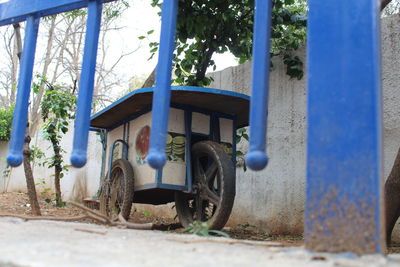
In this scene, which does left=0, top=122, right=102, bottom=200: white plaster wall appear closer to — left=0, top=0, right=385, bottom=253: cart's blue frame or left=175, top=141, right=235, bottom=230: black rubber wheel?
left=175, top=141, right=235, bottom=230: black rubber wheel

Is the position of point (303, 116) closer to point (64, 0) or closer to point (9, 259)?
point (64, 0)

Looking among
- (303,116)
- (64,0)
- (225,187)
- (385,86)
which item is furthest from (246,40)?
(64,0)

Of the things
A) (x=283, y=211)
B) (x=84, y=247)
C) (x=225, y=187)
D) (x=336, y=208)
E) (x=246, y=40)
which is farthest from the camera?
(x=246, y=40)

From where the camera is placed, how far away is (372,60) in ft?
4.85

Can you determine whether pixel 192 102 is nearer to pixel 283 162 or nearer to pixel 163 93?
pixel 283 162

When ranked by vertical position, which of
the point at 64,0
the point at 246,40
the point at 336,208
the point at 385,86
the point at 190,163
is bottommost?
the point at 336,208

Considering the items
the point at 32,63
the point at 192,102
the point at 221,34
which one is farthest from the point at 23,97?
the point at 221,34

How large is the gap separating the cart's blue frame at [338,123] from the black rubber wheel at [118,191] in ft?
10.1

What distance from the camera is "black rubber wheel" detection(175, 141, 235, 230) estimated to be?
3.99m

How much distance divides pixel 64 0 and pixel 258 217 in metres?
4.04

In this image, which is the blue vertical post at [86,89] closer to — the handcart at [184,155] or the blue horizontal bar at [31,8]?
the blue horizontal bar at [31,8]

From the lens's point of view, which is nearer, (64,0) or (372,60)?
(372,60)

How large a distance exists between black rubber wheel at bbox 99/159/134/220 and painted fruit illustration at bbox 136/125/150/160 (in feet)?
0.58

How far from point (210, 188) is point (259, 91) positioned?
2.98 m
